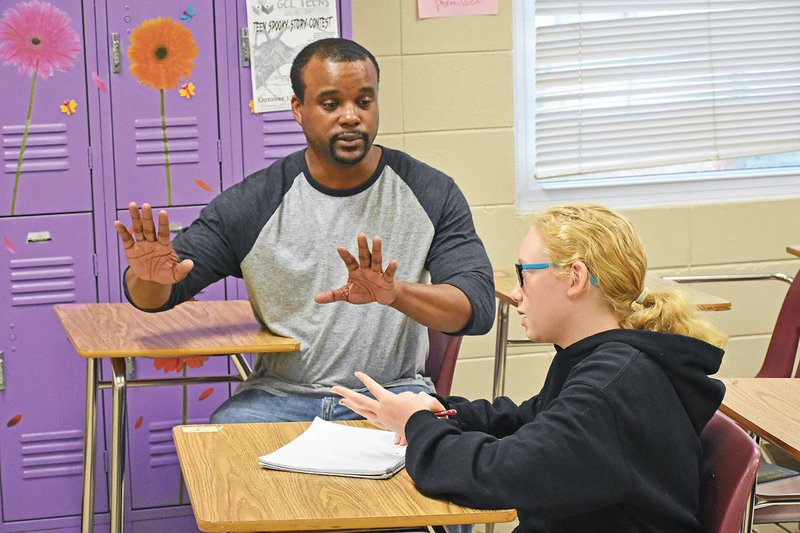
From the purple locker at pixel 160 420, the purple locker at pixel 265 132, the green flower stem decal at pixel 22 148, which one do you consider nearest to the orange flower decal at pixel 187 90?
the purple locker at pixel 265 132

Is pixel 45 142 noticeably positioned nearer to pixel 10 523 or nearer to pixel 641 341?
pixel 10 523

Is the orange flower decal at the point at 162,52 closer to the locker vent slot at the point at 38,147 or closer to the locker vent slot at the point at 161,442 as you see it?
the locker vent slot at the point at 38,147

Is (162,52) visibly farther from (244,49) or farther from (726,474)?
(726,474)

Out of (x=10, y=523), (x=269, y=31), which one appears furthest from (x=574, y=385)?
(x=10, y=523)

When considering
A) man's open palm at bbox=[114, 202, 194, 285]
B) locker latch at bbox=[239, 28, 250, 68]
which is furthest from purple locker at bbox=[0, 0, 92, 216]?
man's open palm at bbox=[114, 202, 194, 285]

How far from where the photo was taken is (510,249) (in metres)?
4.08

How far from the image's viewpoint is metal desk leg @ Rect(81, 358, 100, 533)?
9.46 ft

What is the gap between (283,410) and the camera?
2568 millimetres

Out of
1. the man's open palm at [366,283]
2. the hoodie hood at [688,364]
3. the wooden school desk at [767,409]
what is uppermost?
the man's open palm at [366,283]

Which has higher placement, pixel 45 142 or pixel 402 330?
pixel 45 142

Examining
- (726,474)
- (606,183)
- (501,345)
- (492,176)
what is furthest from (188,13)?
(726,474)

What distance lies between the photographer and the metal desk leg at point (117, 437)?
271 cm

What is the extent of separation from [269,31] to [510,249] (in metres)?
1.28

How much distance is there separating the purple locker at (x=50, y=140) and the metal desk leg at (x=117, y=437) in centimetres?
77
